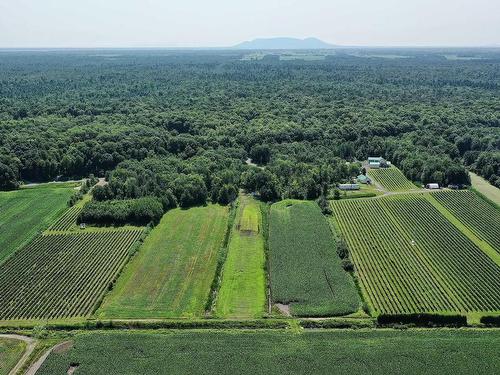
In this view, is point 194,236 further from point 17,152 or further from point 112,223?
point 17,152

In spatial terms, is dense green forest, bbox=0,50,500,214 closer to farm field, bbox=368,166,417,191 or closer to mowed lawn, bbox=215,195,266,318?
farm field, bbox=368,166,417,191

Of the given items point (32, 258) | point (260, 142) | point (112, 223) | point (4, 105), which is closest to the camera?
point (32, 258)

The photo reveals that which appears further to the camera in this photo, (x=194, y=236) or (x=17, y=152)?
(x=17, y=152)

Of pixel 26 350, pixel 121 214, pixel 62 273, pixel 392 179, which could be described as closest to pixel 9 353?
pixel 26 350

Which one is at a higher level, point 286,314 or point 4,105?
point 286,314

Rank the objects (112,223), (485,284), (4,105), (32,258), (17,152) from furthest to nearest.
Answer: (4,105), (17,152), (112,223), (32,258), (485,284)

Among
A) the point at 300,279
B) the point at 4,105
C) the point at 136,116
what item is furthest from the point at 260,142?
the point at 4,105
